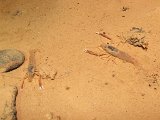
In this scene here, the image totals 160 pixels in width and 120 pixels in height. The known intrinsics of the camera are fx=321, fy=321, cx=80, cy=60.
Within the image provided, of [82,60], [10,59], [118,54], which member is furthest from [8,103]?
[118,54]

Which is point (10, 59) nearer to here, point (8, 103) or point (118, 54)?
point (8, 103)

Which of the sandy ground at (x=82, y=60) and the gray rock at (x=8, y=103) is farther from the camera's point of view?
the sandy ground at (x=82, y=60)

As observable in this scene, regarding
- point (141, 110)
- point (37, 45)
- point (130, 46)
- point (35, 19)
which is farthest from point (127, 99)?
point (35, 19)

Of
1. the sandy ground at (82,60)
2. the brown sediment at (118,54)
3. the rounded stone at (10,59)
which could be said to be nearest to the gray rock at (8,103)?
the sandy ground at (82,60)

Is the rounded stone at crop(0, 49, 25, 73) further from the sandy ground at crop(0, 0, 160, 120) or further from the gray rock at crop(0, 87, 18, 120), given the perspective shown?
the gray rock at crop(0, 87, 18, 120)

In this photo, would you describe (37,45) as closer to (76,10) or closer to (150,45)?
(76,10)

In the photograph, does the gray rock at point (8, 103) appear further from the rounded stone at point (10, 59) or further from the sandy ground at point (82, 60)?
the rounded stone at point (10, 59)
